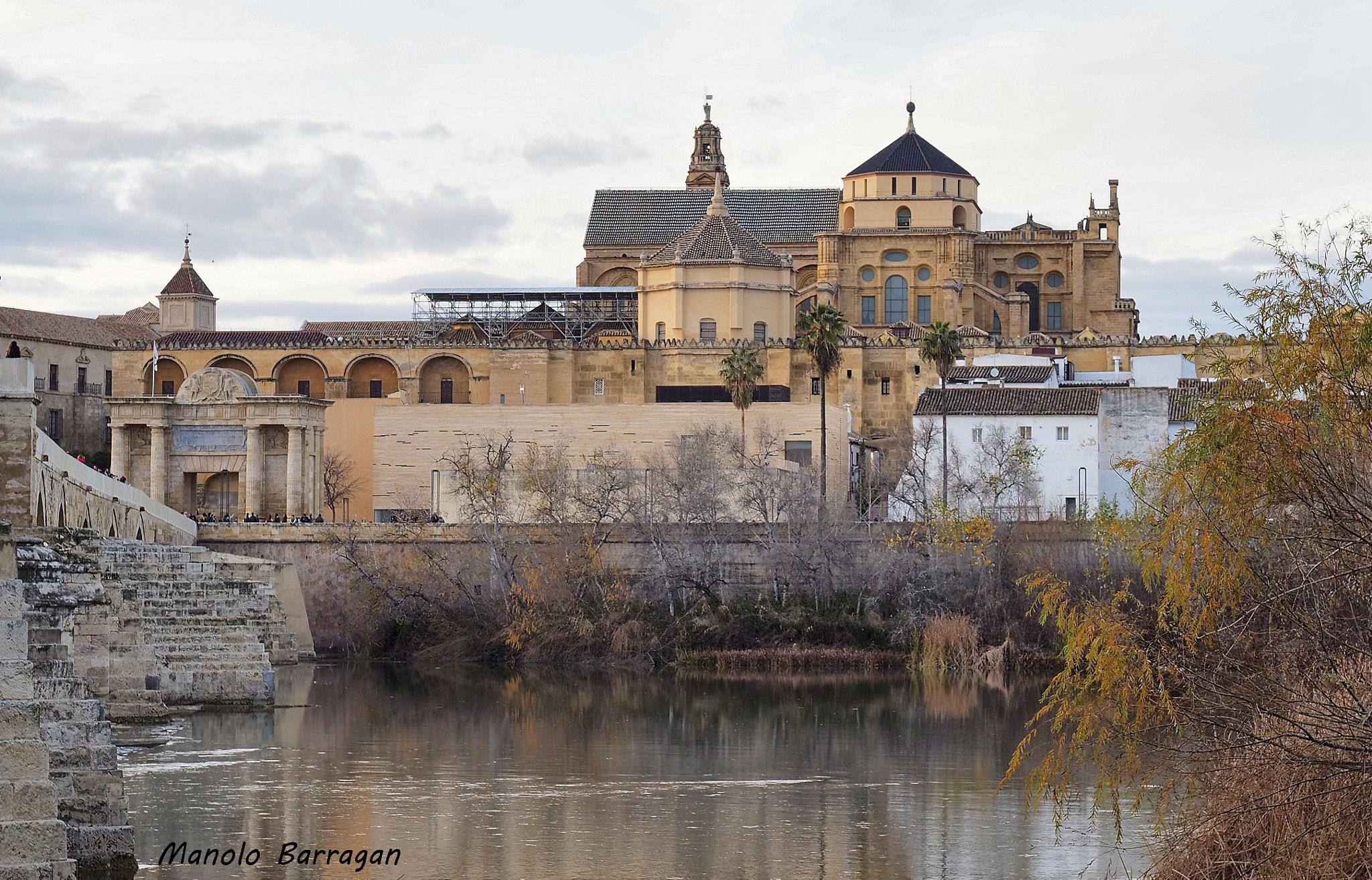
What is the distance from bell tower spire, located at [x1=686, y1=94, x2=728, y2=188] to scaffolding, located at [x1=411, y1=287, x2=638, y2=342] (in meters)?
23.2

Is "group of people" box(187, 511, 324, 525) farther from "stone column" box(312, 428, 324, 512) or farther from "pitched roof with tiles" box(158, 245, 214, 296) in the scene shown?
"pitched roof with tiles" box(158, 245, 214, 296)

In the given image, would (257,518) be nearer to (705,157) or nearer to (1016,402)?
(1016,402)

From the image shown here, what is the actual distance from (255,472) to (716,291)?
20.6 m

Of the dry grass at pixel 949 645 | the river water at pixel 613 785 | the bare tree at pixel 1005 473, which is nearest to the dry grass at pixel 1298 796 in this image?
the river water at pixel 613 785

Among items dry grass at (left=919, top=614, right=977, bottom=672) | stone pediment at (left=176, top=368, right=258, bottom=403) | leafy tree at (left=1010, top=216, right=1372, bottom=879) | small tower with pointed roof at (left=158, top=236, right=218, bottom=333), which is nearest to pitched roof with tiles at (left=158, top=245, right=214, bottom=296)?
small tower with pointed roof at (left=158, top=236, right=218, bottom=333)

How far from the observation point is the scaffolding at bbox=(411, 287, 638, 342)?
79.8 meters

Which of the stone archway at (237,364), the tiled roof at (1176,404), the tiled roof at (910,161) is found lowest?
the tiled roof at (1176,404)

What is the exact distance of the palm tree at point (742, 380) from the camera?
2549 inches

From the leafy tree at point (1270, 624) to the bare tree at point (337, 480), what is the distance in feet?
172

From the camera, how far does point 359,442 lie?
69.1 metres

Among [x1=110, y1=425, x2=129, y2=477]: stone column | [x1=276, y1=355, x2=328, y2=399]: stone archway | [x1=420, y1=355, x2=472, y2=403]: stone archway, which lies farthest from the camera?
[x1=276, y1=355, x2=328, y2=399]: stone archway

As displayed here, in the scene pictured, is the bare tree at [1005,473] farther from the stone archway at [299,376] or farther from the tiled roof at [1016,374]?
the stone archway at [299,376]

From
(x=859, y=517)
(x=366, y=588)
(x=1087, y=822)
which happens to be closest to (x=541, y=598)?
(x=366, y=588)

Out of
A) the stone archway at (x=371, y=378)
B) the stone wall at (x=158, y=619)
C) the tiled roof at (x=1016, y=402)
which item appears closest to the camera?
the stone wall at (x=158, y=619)
